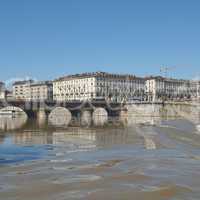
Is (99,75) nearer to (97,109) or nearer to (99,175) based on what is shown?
(97,109)

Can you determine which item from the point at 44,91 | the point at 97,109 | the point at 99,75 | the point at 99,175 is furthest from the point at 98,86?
the point at 99,175

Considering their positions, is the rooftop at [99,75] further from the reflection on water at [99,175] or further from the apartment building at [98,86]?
the reflection on water at [99,175]

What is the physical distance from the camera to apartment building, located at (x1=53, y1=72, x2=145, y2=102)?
162 m

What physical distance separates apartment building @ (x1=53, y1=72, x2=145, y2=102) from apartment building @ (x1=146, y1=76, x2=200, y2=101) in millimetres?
4025

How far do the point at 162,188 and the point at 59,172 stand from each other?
4630mm

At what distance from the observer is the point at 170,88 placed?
184250 millimetres

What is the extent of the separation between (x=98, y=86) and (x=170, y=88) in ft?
130

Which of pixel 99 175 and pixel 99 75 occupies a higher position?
pixel 99 75

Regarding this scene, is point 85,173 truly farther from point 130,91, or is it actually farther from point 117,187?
point 130,91

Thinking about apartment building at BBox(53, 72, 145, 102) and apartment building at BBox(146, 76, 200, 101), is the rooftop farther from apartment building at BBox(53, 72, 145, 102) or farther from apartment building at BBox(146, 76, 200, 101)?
apartment building at BBox(146, 76, 200, 101)

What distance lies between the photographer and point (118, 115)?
117125mm

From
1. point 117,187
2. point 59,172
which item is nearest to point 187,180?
point 117,187

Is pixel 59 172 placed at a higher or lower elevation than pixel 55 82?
lower

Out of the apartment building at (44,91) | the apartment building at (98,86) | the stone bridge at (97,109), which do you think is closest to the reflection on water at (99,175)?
the stone bridge at (97,109)
